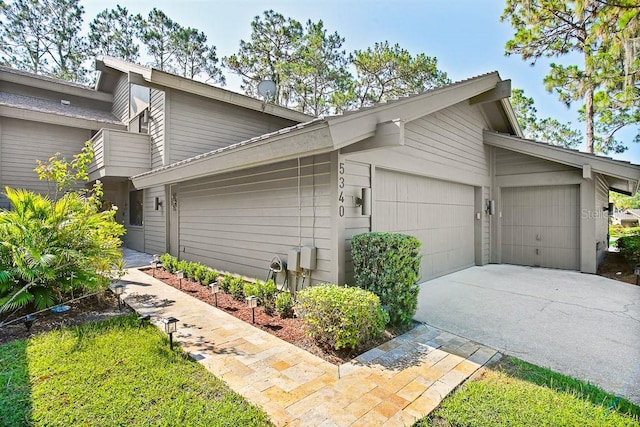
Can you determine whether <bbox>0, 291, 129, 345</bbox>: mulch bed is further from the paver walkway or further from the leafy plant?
the paver walkway

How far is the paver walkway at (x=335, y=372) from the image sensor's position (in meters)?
2.47

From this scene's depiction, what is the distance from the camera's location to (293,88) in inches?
776

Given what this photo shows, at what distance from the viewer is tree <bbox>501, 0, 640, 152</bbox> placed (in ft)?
28.0

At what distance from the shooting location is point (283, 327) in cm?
427

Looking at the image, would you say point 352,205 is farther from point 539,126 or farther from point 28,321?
point 539,126

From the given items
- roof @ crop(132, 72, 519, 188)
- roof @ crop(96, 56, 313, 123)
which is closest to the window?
roof @ crop(96, 56, 313, 123)

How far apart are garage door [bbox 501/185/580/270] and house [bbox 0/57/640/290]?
3 centimetres

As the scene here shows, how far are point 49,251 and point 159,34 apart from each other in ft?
75.8

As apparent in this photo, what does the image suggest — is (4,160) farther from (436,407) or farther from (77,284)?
(436,407)

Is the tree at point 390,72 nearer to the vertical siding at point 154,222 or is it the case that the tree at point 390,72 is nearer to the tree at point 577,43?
the tree at point 577,43

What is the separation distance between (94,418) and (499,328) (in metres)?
4.49

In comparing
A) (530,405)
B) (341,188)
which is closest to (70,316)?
(341,188)

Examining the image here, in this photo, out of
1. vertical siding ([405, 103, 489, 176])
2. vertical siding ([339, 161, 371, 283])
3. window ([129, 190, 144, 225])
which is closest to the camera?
vertical siding ([339, 161, 371, 283])

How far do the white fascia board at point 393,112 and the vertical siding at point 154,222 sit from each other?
7341 millimetres
